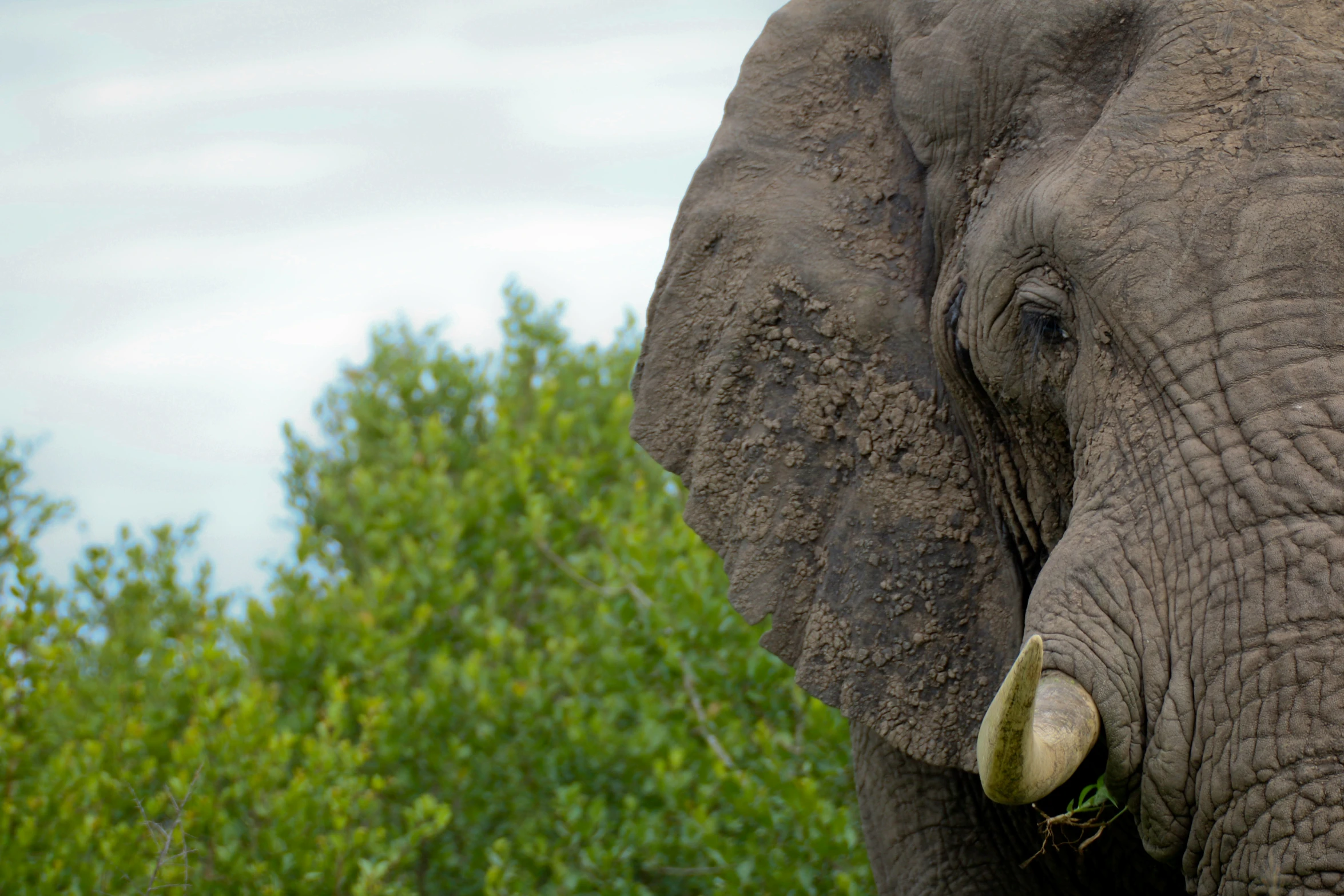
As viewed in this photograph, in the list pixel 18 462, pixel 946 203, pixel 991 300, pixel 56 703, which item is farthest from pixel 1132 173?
pixel 18 462

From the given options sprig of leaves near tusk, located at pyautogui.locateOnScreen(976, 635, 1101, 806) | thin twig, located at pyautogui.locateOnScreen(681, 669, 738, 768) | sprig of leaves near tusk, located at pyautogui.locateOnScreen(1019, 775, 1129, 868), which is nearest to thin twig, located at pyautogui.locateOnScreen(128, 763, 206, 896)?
thin twig, located at pyautogui.locateOnScreen(681, 669, 738, 768)

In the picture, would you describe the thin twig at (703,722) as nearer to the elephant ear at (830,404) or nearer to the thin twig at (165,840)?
the thin twig at (165,840)

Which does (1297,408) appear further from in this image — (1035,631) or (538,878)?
(538,878)

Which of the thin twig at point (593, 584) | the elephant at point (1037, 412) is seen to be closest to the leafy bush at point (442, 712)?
the thin twig at point (593, 584)

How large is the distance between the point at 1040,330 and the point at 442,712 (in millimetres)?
3513

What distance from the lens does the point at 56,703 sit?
531cm

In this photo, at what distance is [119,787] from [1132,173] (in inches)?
146

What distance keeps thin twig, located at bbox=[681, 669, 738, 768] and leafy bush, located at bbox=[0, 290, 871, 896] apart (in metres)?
0.02

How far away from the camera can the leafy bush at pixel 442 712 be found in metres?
4.44

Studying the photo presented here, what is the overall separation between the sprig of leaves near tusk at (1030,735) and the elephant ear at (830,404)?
71 centimetres

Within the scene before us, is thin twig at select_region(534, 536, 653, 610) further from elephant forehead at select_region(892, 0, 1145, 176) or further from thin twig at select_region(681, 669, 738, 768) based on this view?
elephant forehead at select_region(892, 0, 1145, 176)

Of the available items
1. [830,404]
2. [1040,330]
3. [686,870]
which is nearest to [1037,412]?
[1040,330]

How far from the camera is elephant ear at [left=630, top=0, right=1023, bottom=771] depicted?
2906 millimetres

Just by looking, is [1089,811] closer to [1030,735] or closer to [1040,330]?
[1030,735]
